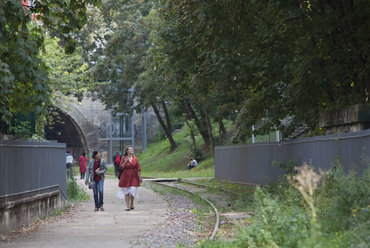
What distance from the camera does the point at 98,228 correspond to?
13625mm

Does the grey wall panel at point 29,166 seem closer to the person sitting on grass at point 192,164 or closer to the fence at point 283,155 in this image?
the fence at point 283,155

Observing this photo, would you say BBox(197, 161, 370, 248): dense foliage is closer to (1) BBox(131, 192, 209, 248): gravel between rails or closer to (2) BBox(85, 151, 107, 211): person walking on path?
(1) BBox(131, 192, 209, 248): gravel between rails

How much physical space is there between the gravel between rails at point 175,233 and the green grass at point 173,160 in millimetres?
23580

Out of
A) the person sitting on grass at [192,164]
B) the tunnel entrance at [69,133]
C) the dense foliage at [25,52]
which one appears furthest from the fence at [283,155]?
the tunnel entrance at [69,133]

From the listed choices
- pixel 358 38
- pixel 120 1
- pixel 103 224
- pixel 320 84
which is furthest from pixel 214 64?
pixel 120 1

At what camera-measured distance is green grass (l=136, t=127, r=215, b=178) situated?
1740 inches

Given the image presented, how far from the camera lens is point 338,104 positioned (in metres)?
17.2

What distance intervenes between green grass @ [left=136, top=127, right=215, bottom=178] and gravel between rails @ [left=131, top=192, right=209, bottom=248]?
23.6 m

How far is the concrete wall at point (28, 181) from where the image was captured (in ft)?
43.3

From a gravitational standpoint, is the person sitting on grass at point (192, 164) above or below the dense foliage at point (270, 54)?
below

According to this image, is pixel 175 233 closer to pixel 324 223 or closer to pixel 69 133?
pixel 324 223

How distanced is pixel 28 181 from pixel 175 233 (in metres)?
4.43

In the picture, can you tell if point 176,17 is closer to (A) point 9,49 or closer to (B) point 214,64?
(B) point 214,64

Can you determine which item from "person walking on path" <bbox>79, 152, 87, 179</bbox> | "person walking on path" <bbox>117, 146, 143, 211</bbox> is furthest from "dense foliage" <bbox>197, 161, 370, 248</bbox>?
"person walking on path" <bbox>79, 152, 87, 179</bbox>
